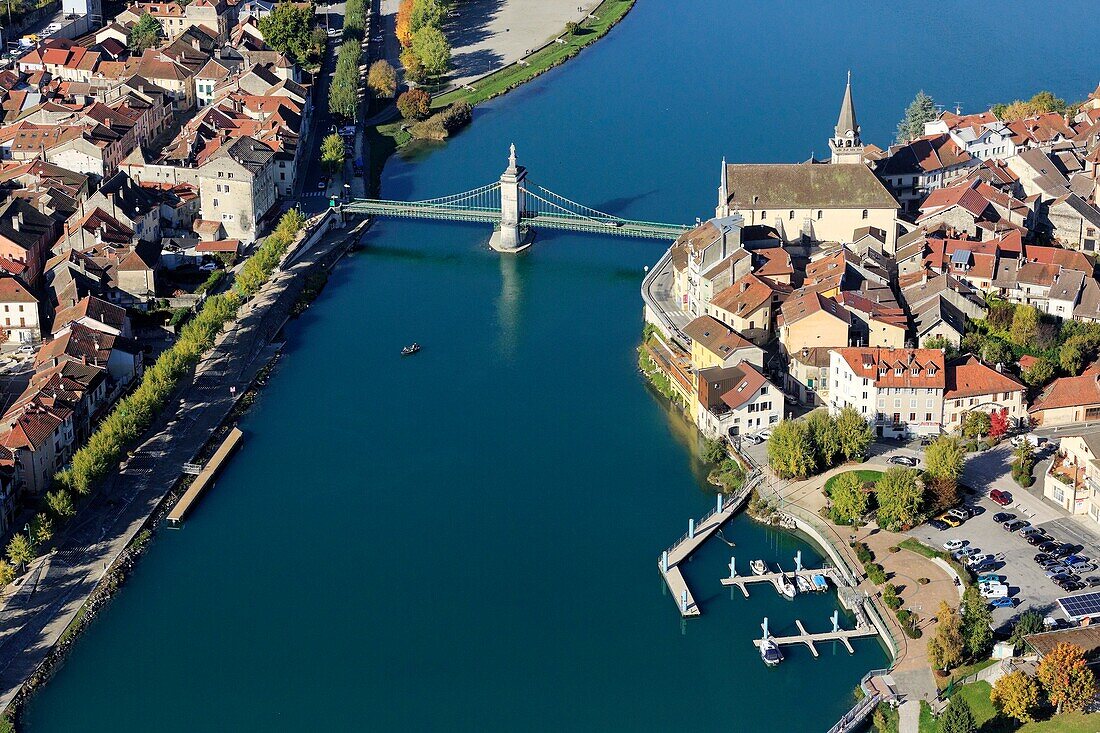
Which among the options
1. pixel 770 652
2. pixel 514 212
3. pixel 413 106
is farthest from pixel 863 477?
pixel 413 106

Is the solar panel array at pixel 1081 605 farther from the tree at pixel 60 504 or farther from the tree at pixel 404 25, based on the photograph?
the tree at pixel 404 25

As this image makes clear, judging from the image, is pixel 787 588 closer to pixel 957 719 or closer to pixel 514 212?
pixel 957 719

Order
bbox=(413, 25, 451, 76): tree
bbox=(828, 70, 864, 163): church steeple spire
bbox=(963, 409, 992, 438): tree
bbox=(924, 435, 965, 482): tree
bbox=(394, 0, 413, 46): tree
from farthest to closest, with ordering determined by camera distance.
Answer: bbox=(394, 0, 413, 46): tree < bbox=(413, 25, 451, 76): tree < bbox=(828, 70, 864, 163): church steeple spire < bbox=(963, 409, 992, 438): tree < bbox=(924, 435, 965, 482): tree

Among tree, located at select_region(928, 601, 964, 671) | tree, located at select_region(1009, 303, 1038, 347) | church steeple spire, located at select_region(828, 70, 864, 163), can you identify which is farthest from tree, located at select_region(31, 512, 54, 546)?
church steeple spire, located at select_region(828, 70, 864, 163)

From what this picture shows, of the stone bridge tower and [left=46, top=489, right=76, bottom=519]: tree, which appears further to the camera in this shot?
the stone bridge tower

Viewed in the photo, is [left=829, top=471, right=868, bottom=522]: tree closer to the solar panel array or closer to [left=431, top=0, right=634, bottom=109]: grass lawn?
the solar panel array

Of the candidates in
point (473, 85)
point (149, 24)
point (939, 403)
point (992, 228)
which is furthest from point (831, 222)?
point (149, 24)
